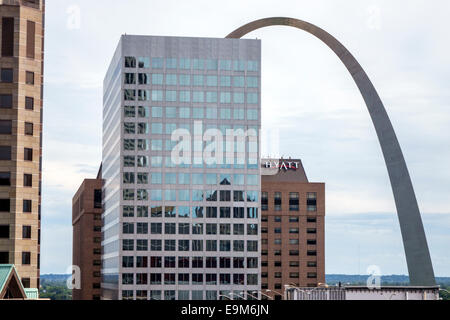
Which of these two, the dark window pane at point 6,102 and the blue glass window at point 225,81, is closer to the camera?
the dark window pane at point 6,102

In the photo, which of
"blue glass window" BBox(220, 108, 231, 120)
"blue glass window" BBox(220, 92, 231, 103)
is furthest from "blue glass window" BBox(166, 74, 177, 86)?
"blue glass window" BBox(220, 108, 231, 120)

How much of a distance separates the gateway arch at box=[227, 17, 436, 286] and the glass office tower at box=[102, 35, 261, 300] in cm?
4413

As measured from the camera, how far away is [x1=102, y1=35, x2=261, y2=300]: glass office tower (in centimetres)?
15975

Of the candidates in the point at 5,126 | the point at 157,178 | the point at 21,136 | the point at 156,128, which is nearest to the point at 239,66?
the point at 156,128

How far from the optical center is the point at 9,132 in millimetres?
97938

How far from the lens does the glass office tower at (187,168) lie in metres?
160

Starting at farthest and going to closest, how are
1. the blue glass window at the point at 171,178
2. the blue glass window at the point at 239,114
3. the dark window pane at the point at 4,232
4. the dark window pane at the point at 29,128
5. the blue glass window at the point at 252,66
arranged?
the blue glass window at the point at 252,66 < the blue glass window at the point at 239,114 < the blue glass window at the point at 171,178 < the dark window pane at the point at 29,128 < the dark window pane at the point at 4,232

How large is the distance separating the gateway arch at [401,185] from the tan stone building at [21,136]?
52.7m

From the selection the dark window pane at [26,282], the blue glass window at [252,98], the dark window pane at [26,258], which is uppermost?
the blue glass window at [252,98]

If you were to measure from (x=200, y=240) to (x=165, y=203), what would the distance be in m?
11.4

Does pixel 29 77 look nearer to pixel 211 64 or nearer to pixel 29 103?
pixel 29 103

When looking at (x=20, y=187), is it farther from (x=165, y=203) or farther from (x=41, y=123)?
(x=165, y=203)

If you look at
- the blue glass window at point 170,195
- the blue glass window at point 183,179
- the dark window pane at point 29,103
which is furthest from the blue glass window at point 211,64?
the dark window pane at point 29,103

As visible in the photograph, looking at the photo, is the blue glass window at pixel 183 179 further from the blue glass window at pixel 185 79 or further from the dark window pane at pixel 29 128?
the dark window pane at pixel 29 128
